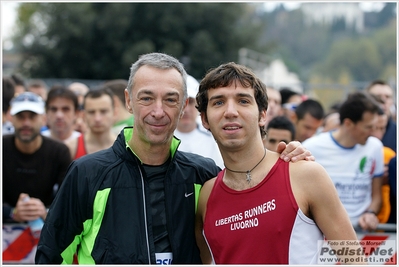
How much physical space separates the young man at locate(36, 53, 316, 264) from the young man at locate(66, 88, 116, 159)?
288 cm

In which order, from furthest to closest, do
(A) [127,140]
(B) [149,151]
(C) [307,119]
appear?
(C) [307,119] < (A) [127,140] < (B) [149,151]

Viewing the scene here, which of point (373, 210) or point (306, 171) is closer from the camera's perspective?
point (306, 171)

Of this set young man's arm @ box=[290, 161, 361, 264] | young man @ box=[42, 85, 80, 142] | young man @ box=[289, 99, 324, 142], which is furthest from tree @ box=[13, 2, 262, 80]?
young man's arm @ box=[290, 161, 361, 264]

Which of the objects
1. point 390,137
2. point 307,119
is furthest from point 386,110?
point 307,119

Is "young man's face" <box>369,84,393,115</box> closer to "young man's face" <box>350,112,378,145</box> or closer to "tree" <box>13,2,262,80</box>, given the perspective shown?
"young man's face" <box>350,112,378,145</box>

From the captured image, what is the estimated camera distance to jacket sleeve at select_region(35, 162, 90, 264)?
3229 mm

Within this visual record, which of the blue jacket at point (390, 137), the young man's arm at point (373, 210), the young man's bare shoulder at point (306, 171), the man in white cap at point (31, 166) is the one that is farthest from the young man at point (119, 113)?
the young man's bare shoulder at point (306, 171)

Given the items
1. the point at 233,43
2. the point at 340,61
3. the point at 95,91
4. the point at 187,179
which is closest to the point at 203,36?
the point at 233,43

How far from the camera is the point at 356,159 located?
6082mm

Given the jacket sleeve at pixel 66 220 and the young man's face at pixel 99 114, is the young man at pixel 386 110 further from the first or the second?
the jacket sleeve at pixel 66 220

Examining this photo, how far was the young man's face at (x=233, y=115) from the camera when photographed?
325 cm

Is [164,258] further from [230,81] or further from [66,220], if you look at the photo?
[230,81]

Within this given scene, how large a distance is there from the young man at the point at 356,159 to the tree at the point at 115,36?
28.2 m

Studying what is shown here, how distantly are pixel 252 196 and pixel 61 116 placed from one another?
4396 millimetres
